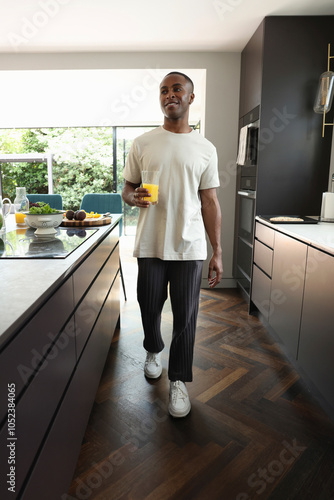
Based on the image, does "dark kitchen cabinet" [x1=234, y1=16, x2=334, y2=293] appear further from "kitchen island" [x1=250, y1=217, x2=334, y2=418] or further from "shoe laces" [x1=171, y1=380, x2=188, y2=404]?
"shoe laces" [x1=171, y1=380, x2=188, y2=404]

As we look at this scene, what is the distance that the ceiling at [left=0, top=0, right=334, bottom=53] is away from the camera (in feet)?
8.93

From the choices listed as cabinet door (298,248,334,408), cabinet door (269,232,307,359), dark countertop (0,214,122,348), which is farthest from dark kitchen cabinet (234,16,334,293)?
dark countertop (0,214,122,348)

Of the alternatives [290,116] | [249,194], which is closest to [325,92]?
[290,116]

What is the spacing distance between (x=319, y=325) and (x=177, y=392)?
2.53ft

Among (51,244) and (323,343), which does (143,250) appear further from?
(323,343)

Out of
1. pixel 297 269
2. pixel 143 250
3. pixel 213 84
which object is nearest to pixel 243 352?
pixel 297 269

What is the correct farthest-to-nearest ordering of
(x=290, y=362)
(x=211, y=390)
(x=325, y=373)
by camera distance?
(x=290, y=362), (x=211, y=390), (x=325, y=373)

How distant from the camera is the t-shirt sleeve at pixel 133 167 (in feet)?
5.90

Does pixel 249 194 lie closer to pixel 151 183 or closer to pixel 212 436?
pixel 151 183

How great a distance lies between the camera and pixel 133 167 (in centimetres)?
184

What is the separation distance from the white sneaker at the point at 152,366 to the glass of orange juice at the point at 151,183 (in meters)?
0.96

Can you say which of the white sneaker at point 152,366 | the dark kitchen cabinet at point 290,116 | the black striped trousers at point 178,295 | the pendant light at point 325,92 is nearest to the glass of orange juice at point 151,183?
the black striped trousers at point 178,295

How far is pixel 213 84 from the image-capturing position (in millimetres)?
3727

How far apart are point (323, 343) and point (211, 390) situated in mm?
642
